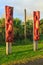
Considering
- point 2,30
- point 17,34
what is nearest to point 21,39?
point 17,34

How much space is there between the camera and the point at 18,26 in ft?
99.0

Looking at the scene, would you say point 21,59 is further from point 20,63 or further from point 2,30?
point 2,30

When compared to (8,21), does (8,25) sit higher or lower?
lower

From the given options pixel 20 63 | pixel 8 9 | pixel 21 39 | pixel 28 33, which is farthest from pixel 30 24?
pixel 20 63

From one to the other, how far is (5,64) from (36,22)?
23.3 ft

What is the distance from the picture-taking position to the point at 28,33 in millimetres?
31219

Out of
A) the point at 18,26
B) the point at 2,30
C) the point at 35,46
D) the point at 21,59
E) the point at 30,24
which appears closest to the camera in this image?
the point at 21,59

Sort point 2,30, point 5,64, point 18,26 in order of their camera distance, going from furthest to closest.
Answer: point 18,26 → point 2,30 → point 5,64

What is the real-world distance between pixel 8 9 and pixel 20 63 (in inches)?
167

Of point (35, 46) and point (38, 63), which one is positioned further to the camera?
point (35, 46)

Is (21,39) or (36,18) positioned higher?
(36,18)

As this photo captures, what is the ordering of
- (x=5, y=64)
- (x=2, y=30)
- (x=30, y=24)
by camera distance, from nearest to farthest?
(x=5, y=64), (x=2, y=30), (x=30, y=24)

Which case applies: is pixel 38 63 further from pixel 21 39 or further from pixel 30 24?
pixel 30 24

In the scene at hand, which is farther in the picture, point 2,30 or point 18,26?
point 18,26
